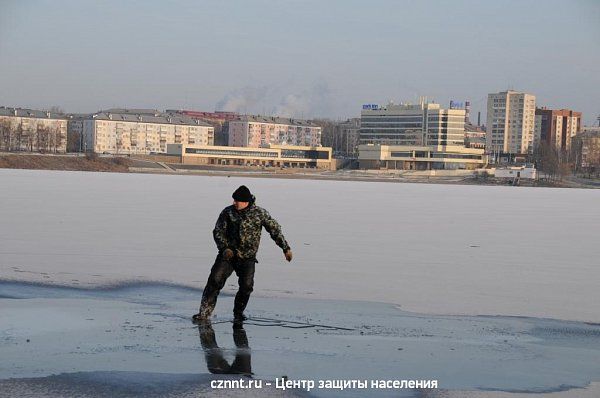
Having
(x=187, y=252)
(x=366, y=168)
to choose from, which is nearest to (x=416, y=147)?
(x=366, y=168)

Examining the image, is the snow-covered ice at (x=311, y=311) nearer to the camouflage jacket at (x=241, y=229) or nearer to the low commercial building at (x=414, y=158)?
the camouflage jacket at (x=241, y=229)

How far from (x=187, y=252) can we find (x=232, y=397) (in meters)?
10.8

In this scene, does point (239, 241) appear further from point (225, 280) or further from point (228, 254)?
point (225, 280)

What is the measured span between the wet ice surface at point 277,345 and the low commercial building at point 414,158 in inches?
6575

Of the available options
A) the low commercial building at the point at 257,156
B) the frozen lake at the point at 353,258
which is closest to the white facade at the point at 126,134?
the low commercial building at the point at 257,156

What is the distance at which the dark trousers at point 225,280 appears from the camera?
35.2 feet

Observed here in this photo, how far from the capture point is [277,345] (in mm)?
9586

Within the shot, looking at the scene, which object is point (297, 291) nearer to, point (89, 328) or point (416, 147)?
point (89, 328)

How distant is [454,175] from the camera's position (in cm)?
16788

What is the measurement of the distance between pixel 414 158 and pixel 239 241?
17221 cm

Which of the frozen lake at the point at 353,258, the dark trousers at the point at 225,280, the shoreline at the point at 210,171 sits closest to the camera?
the dark trousers at the point at 225,280

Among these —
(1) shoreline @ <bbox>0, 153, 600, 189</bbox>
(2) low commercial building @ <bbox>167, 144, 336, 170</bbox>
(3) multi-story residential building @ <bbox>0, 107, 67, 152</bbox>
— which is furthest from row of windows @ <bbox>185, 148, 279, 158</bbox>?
(3) multi-story residential building @ <bbox>0, 107, 67, 152</bbox>

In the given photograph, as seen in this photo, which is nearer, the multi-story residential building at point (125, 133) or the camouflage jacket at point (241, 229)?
the camouflage jacket at point (241, 229)

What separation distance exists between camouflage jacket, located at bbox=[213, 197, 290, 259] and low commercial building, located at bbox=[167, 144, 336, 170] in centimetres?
14714
